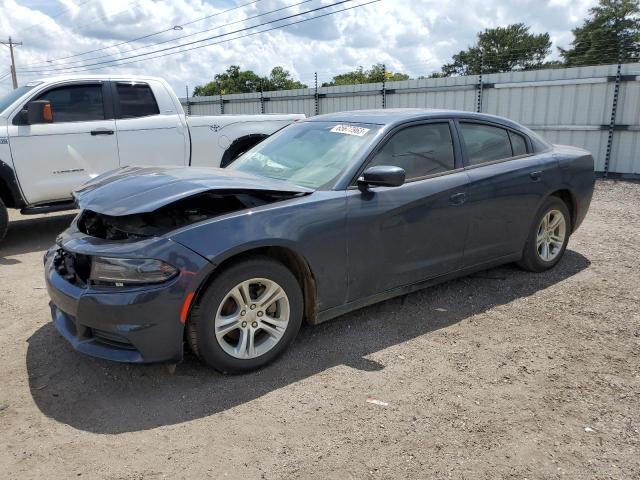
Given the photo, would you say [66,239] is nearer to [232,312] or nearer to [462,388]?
[232,312]

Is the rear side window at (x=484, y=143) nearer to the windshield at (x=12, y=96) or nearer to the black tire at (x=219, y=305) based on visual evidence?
the black tire at (x=219, y=305)

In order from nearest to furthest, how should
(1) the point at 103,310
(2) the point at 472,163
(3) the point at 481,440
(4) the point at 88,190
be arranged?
(3) the point at 481,440 < (1) the point at 103,310 < (4) the point at 88,190 < (2) the point at 472,163

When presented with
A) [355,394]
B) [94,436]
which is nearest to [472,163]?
[355,394]

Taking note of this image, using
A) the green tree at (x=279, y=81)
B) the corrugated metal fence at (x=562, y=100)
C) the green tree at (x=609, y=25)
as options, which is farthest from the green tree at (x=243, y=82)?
the corrugated metal fence at (x=562, y=100)

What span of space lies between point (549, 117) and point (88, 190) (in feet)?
36.2

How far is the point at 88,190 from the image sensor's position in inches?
152

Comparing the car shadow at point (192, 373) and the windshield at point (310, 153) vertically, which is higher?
the windshield at point (310, 153)

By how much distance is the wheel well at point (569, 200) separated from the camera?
5.29m

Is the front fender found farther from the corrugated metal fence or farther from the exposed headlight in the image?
the corrugated metal fence

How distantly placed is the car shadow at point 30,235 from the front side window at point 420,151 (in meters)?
4.51

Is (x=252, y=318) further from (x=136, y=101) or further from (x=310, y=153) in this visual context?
(x=136, y=101)

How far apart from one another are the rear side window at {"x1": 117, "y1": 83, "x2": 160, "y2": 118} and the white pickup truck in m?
0.01

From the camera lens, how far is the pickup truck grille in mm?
3305

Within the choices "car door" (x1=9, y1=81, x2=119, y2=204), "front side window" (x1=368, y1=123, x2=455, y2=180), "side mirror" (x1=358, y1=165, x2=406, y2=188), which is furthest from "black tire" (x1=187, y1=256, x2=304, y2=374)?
"car door" (x1=9, y1=81, x2=119, y2=204)
